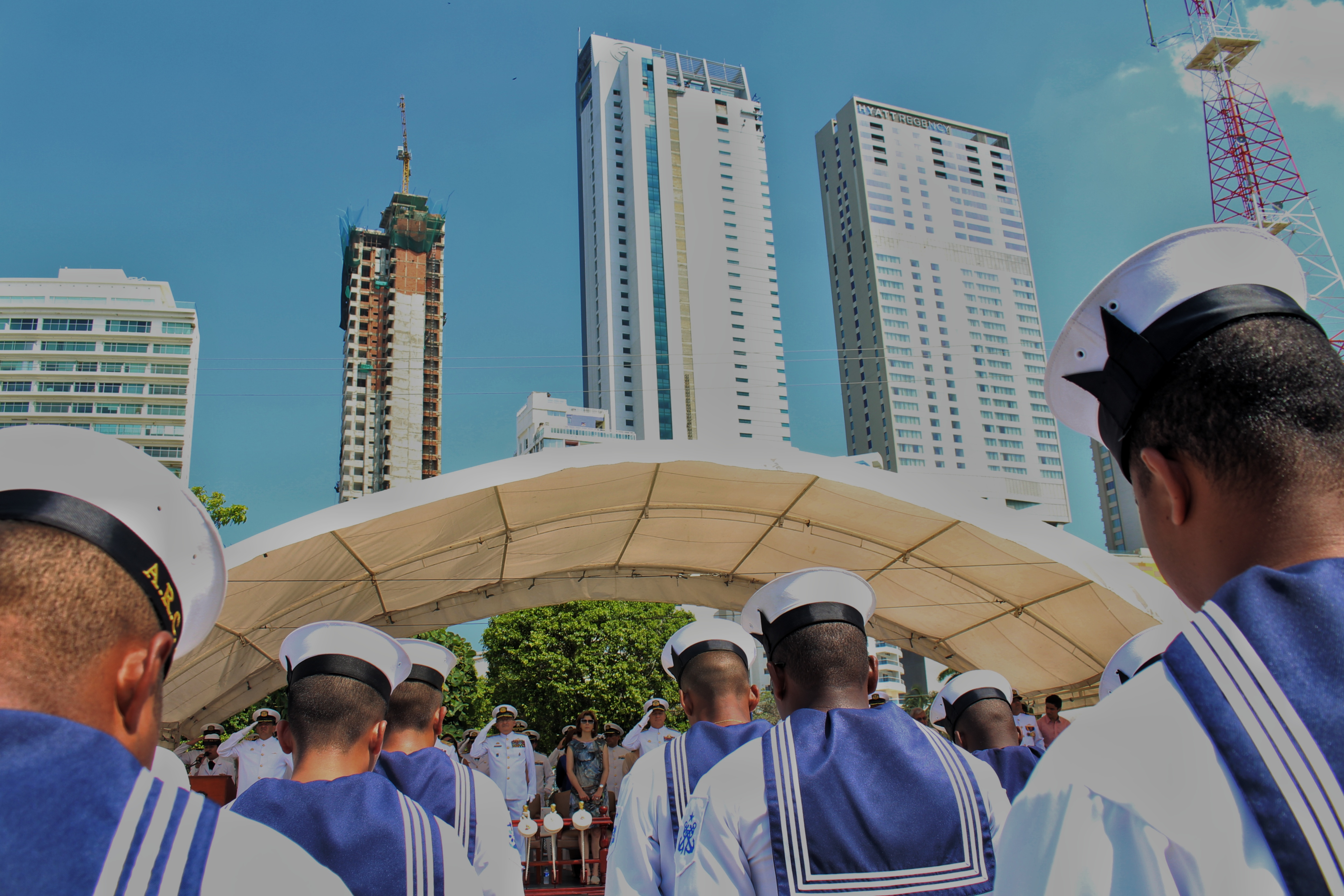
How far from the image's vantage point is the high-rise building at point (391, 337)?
113m

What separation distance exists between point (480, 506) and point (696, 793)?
6.84 meters

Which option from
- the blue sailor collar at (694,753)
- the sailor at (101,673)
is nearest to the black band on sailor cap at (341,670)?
the blue sailor collar at (694,753)

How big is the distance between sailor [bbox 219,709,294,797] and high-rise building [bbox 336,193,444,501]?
102086mm

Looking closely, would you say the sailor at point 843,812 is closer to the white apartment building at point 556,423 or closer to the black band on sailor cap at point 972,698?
the black band on sailor cap at point 972,698

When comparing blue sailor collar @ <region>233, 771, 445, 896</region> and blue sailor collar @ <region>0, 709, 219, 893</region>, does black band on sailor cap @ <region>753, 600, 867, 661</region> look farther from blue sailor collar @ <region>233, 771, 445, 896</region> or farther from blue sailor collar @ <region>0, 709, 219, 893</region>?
blue sailor collar @ <region>0, 709, 219, 893</region>

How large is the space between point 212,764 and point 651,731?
5.29 m

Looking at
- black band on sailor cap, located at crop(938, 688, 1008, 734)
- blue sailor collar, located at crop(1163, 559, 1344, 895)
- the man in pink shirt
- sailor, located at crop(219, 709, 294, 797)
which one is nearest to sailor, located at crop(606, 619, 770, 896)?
black band on sailor cap, located at crop(938, 688, 1008, 734)

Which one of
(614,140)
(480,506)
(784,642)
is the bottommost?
(784,642)

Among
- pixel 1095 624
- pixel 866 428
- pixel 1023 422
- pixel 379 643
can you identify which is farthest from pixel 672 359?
pixel 379 643

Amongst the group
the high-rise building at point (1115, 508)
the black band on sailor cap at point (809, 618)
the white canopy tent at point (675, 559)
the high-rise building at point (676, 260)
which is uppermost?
the high-rise building at point (676, 260)

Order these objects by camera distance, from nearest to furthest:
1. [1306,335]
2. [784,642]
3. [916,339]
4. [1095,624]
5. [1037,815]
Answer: [1037,815] < [1306,335] < [784,642] < [1095,624] < [916,339]

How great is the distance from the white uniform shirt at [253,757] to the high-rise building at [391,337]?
102 metres

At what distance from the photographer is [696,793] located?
2182mm

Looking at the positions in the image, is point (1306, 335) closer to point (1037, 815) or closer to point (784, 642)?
point (1037, 815)
